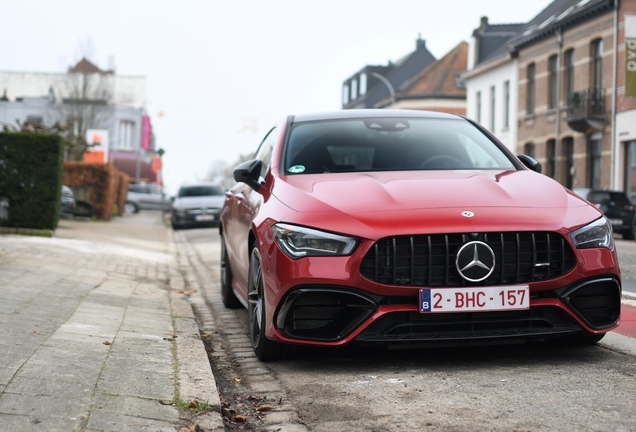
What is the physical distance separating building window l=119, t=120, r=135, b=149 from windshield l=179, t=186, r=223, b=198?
48765mm

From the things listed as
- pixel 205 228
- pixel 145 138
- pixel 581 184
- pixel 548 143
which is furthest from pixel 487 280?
pixel 145 138

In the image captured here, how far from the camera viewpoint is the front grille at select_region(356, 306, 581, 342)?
182 inches

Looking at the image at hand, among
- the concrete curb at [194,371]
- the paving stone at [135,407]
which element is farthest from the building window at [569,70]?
the paving stone at [135,407]

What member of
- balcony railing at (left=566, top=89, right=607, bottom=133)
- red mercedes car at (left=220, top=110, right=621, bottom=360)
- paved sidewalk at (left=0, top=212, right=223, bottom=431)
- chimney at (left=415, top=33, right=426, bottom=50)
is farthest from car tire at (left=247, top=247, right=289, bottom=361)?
chimney at (left=415, top=33, right=426, bottom=50)

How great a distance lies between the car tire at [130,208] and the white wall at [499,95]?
18929 millimetres

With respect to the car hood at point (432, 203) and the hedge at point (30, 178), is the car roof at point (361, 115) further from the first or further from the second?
the hedge at point (30, 178)

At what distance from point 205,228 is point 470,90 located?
23.9 metres

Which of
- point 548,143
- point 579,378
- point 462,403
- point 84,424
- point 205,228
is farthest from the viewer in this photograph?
point 548,143

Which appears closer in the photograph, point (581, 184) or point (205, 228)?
point (205, 228)

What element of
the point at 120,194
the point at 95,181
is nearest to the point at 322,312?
the point at 95,181

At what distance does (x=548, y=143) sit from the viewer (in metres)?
38.8

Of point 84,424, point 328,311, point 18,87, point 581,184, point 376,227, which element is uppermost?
point 18,87

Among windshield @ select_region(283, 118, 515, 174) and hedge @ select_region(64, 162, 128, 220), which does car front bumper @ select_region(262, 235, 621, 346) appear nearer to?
windshield @ select_region(283, 118, 515, 174)

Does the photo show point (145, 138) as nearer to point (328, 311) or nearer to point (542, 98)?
point (542, 98)
